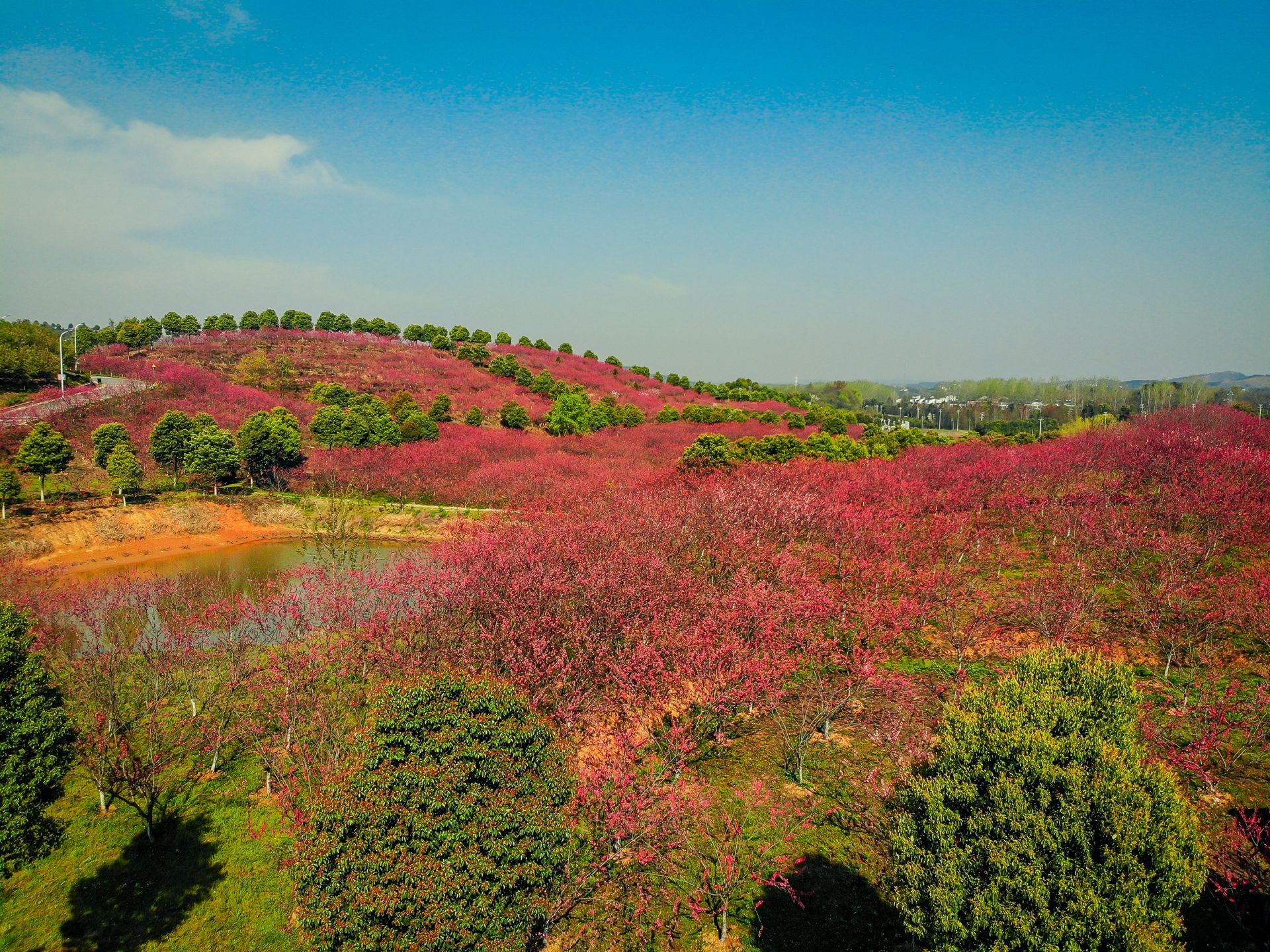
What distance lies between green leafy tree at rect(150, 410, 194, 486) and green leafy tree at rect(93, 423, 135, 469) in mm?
1111

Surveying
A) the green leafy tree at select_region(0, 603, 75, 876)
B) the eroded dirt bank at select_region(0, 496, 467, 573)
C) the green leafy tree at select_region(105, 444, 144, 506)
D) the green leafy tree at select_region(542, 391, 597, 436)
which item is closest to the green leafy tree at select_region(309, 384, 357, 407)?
the eroded dirt bank at select_region(0, 496, 467, 573)

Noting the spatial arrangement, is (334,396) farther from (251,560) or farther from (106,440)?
(251,560)

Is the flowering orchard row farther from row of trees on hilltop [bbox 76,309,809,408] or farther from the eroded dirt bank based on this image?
row of trees on hilltop [bbox 76,309,809,408]

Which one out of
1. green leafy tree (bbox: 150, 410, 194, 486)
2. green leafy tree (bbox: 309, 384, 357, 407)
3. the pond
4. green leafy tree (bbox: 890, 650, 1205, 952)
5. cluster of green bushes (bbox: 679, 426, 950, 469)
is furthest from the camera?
green leafy tree (bbox: 309, 384, 357, 407)

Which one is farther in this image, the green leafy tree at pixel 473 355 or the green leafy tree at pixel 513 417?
the green leafy tree at pixel 473 355

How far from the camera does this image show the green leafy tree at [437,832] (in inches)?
213

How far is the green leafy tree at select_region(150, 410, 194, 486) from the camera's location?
31.3 meters

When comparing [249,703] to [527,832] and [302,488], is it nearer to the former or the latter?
[527,832]

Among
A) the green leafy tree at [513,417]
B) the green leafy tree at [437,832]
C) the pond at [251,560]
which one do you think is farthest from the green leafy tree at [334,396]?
the green leafy tree at [437,832]

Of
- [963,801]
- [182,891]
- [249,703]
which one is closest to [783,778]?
[963,801]

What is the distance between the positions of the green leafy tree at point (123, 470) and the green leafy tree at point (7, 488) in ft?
10.1

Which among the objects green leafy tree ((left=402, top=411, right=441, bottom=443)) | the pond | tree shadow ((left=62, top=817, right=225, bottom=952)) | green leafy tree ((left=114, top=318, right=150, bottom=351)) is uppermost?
green leafy tree ((left=114, top=318, right=150, bottom=351))

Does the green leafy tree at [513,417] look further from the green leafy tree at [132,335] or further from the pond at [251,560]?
the green leafy tree at [132,335]

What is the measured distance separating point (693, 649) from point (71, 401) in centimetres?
4351
